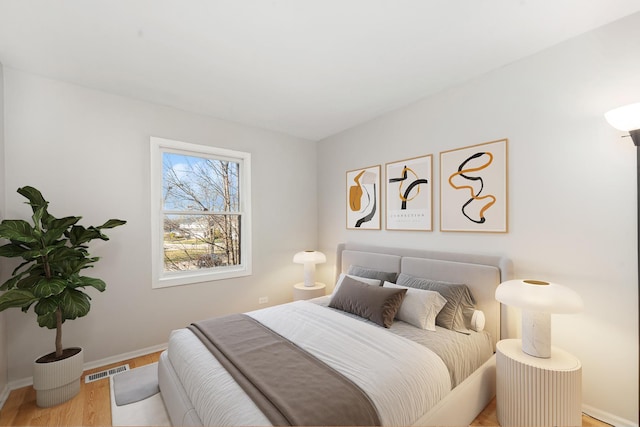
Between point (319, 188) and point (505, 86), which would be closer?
point (505, 86)

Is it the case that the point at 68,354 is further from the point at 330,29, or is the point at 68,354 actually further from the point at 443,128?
the point at 443,128

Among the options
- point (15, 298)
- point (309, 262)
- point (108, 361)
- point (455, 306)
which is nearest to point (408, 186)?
point (455, 306)

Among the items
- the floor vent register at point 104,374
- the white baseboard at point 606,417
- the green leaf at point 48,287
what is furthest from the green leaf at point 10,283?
the white baseboard at point 606,417

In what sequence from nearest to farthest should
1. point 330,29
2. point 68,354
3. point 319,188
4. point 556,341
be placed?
point 330,29
point 556,341
point 68,354
point 319,188

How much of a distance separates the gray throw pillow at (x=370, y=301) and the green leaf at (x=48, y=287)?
2.05 metres

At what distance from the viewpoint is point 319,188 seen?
4.14 meters

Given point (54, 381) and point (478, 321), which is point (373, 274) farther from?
point (54, 381)

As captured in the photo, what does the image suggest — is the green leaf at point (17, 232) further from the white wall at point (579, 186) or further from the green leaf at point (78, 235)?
the white wall at point (579, 186)

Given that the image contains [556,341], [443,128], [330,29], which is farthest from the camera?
[443,128]

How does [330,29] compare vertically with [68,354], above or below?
above

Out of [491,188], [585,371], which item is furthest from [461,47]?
[585,371]

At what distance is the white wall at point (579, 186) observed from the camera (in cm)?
170

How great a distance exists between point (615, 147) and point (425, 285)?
1.55 m

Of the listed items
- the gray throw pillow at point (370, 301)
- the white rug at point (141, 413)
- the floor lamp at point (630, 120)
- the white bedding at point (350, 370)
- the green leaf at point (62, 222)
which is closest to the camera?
the white bedding at point (350, 370)
